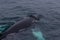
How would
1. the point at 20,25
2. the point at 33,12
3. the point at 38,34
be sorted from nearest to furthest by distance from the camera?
the point at 38,34 < the point at 20,25 < the point at 33,12

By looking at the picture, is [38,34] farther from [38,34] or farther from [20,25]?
[20,25]

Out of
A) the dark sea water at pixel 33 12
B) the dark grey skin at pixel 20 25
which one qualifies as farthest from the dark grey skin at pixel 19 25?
the dark sea water at pixel 33 12

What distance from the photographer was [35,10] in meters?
12.9

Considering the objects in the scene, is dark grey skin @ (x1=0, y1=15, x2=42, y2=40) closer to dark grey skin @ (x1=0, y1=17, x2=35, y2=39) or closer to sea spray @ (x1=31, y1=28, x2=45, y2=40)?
dark grey skin @ (x1=0, y1=17, x2=35, y2=39)

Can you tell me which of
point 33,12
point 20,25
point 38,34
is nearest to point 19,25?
point 20,25

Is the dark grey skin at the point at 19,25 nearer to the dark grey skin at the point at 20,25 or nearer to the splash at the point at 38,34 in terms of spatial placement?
the dark grey skin at the point at 20,25

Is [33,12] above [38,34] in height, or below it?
above

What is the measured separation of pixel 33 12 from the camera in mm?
12539

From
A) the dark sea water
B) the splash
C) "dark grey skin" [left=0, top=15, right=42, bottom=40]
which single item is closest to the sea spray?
the splash

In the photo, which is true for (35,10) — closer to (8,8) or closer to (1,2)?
(8,8)

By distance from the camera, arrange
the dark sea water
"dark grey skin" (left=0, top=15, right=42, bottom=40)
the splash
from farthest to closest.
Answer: the dark sea water, the splash, "dark grey skin" (left=0, top=15, right=42, bottom=40)

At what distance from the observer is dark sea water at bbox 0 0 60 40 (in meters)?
9.68

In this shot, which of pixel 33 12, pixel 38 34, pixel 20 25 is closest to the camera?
pixel 38 34

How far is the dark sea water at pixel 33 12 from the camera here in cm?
968
